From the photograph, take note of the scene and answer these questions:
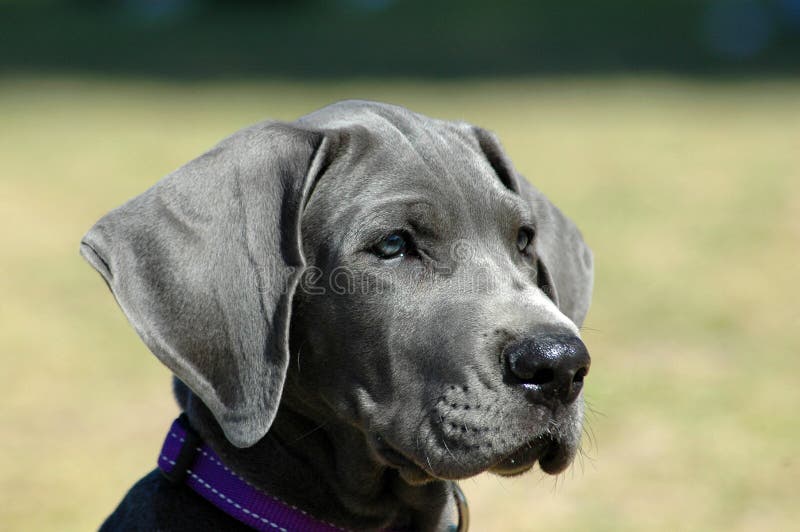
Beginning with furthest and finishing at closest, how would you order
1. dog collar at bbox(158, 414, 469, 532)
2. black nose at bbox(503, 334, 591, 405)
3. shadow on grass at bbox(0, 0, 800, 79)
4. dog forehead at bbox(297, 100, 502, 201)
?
shadow on grass at bbox(0, 0, 800, 79)
dog forehead at bbox(297, 100, 502, 201)
dog collar at bbox(158, 414, 469, 532)
black nose at bbox(503, 334, 591, 405)

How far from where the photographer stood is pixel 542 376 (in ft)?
11.4

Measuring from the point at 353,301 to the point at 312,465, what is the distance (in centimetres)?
62

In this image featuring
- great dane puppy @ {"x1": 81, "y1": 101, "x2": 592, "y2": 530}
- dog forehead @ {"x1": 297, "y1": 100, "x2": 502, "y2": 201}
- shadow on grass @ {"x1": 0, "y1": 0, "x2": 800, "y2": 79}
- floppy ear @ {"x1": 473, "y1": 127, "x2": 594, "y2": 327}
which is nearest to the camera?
great dane puppy @ {"x1": 81, "y1": 101, "x2": 592, "y2": 530}

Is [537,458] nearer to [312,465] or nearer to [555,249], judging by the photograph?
[312,465]

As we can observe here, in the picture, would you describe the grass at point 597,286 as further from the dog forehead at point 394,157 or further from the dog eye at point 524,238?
the dog forehead at point 394,157

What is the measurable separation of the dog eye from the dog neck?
1.01 metres

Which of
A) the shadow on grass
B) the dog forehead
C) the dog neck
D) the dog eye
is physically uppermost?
the dog forehead

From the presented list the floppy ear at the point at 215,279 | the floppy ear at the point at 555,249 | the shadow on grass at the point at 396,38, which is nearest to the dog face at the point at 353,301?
the floppy ear at the point at 215,279

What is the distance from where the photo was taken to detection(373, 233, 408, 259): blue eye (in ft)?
12.4

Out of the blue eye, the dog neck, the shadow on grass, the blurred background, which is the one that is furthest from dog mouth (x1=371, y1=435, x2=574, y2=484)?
the shadow on grass

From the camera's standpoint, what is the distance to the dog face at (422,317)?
3.53 m

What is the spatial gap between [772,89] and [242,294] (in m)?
16.3

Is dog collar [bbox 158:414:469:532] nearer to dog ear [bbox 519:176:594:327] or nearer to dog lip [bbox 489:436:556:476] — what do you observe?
dog lip [bbox 489:436:556:476]

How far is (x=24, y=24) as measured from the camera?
2405 centimetres
